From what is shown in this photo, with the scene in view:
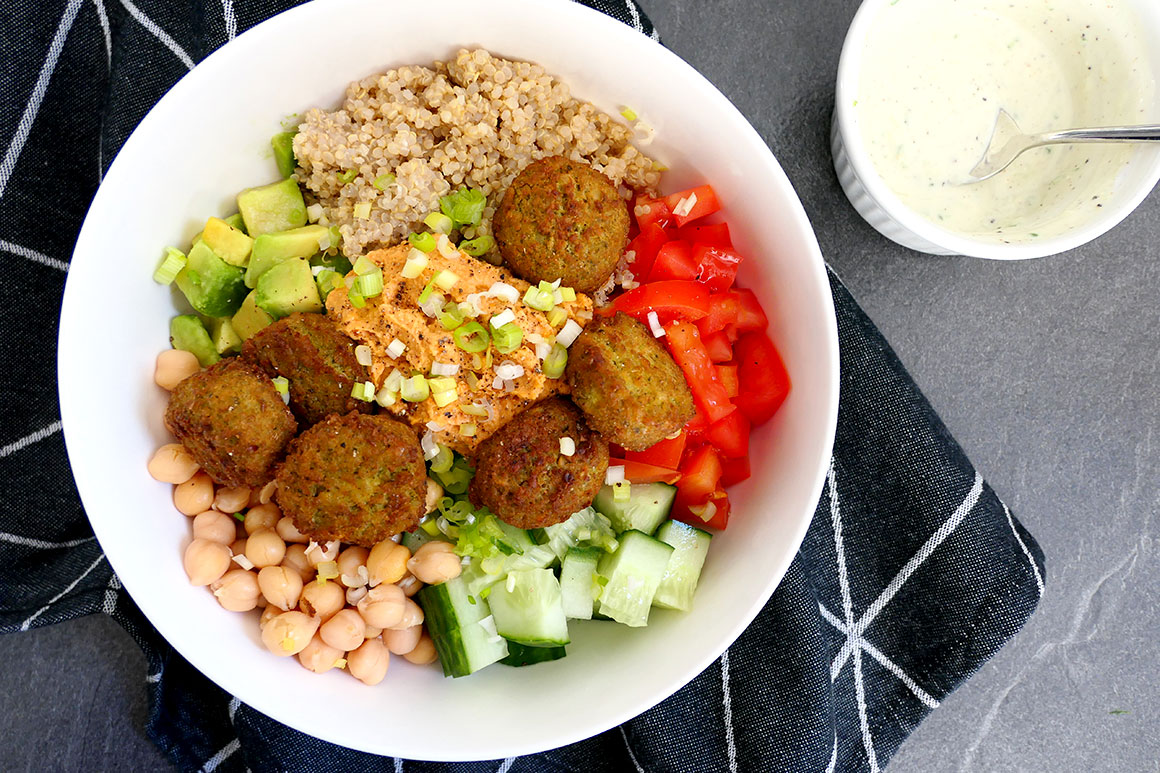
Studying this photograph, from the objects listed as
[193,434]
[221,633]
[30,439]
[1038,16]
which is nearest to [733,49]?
[1038,16]

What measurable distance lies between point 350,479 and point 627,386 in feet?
2.08

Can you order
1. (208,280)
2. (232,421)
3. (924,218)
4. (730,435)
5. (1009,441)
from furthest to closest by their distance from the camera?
(1009,441)
(924,218)
(730,435)
(208,280)
(232,421)

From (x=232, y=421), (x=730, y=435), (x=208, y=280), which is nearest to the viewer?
(x=232, y=421)

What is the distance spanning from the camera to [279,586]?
204 cm

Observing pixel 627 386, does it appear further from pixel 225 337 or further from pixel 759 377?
pixel 225 337

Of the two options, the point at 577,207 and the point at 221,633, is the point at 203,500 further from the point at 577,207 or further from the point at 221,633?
the point at 577,207

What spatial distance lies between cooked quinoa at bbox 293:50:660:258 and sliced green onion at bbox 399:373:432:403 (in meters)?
0.36

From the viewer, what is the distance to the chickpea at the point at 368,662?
2072mm

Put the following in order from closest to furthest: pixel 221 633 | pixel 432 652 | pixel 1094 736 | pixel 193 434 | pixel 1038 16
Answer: pixel 193 434 → pixel 221 633 → pixel 432 652 → pixel 1038 16 → pixel 1094 736

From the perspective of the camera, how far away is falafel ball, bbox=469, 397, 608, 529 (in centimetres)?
192

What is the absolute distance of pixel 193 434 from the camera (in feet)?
6.18

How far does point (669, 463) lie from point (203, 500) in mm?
1128

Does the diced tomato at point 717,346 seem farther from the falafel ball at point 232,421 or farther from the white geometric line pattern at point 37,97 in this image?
the white geometric line pattern at point 37,97

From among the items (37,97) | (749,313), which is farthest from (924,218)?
(37,97)
